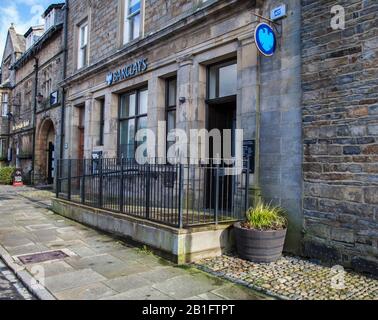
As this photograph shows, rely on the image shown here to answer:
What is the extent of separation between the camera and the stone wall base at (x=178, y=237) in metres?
5.67

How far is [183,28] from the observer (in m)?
8.74

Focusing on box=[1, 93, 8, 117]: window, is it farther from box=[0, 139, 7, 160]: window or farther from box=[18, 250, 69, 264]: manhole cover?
box=[18, 250, 69, 264]: manhole cover

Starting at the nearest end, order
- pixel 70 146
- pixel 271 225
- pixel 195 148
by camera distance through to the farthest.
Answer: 1. pixel 271 225
2. pixel 195 148
3. pixel 70 146

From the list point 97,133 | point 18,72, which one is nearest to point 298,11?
point 97,133

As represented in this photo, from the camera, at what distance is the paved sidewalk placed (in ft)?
14.3

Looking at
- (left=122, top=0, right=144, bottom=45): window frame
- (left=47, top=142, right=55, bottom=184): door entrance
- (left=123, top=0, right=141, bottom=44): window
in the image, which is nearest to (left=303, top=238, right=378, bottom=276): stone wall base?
(left=123, top=0, right=141, bottom=44): window

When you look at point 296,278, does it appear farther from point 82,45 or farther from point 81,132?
point 82,45

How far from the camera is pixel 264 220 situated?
5.86 meters

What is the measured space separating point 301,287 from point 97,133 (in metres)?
10.4

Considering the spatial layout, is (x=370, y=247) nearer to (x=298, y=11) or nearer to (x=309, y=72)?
(x=309, y=72)

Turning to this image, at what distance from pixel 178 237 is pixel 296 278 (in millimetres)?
1804

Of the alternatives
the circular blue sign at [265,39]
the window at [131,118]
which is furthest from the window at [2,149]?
the circular blue sign at [265,39]

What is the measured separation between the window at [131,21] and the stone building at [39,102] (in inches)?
240
